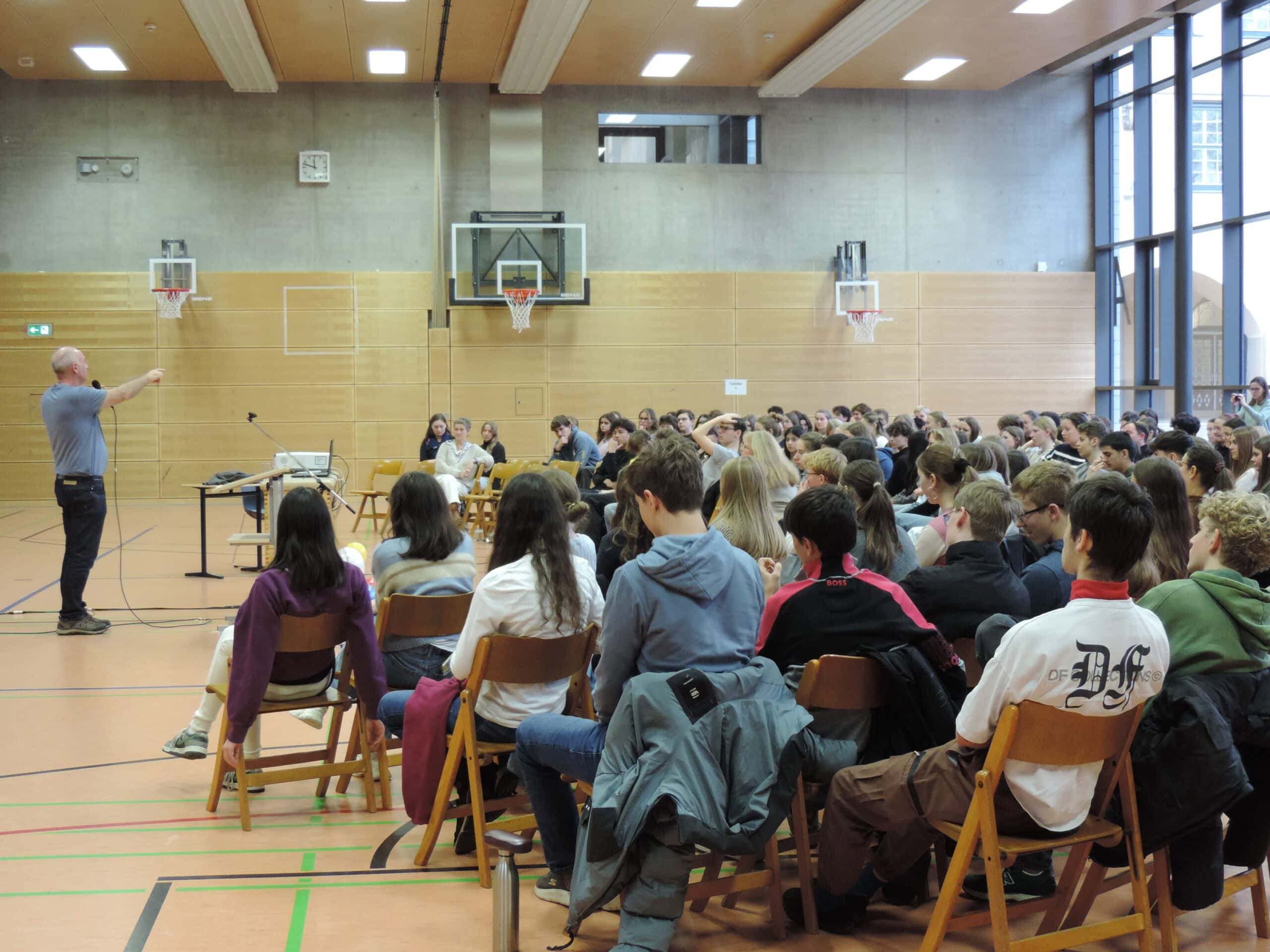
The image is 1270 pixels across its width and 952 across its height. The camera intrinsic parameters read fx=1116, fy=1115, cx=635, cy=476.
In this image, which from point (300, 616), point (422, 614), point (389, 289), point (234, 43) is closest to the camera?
point (300, 616)

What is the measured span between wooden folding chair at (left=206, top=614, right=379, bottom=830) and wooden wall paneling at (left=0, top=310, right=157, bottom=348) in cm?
1223

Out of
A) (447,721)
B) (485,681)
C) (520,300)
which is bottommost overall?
(447,721)

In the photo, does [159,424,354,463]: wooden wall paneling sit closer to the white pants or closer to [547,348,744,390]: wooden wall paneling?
[547,348,744,390]: wooden wall paneling

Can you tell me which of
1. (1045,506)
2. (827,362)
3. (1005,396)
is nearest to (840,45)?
(827,362)

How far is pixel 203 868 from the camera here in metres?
3.15

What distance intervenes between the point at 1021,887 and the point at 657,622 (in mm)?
1218

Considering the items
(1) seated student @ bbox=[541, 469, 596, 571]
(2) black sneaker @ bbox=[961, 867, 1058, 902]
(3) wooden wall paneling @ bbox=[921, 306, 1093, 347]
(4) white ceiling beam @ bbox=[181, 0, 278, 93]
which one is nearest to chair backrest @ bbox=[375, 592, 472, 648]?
(1) seated student @ bbox=[541, 469, 596, 571]

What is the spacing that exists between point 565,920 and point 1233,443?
5362 millimetres

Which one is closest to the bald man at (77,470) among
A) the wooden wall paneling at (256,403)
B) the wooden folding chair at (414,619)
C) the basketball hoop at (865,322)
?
the wooden folding chair at (414,619)

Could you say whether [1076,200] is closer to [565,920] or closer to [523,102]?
[523,102]

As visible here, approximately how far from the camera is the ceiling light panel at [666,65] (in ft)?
45.6

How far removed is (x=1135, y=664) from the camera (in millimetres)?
2320

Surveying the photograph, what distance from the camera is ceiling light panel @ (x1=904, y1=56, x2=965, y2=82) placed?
→ 14246 millimetres

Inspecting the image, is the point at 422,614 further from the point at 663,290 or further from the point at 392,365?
the point at 663,290
